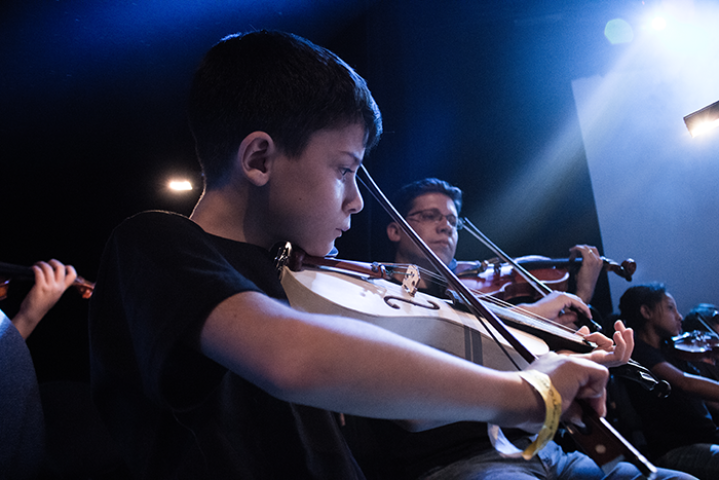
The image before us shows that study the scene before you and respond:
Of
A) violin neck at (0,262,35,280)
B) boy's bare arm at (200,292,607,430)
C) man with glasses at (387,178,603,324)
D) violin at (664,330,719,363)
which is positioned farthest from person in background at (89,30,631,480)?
violin at (664,330,719,363)

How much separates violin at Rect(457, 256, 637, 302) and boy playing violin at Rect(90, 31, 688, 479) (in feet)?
4.57

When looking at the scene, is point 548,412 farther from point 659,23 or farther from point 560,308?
point 659,23

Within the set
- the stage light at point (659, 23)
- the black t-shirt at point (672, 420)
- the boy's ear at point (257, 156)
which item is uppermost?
the stage light at point (659, 23)

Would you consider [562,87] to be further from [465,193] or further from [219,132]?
[219,132]

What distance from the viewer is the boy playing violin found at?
452 millimetres

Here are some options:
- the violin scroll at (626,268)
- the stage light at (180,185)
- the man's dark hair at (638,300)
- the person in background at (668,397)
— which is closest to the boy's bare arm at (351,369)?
the person in background at (668,397)

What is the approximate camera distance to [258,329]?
1.49 feet

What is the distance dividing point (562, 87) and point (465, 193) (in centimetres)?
122

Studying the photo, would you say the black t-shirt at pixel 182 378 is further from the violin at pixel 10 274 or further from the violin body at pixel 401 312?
the violin at pixel 10 274

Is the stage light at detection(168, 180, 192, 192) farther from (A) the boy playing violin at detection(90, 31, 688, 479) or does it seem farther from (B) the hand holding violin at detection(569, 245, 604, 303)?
(B) the hand holding violin at detection(569, 245, 604, 303)

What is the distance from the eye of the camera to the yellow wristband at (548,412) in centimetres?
49

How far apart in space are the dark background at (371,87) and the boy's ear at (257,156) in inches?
55.6

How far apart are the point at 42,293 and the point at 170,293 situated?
186 centimetres

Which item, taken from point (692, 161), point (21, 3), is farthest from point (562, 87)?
point (21, 3)
